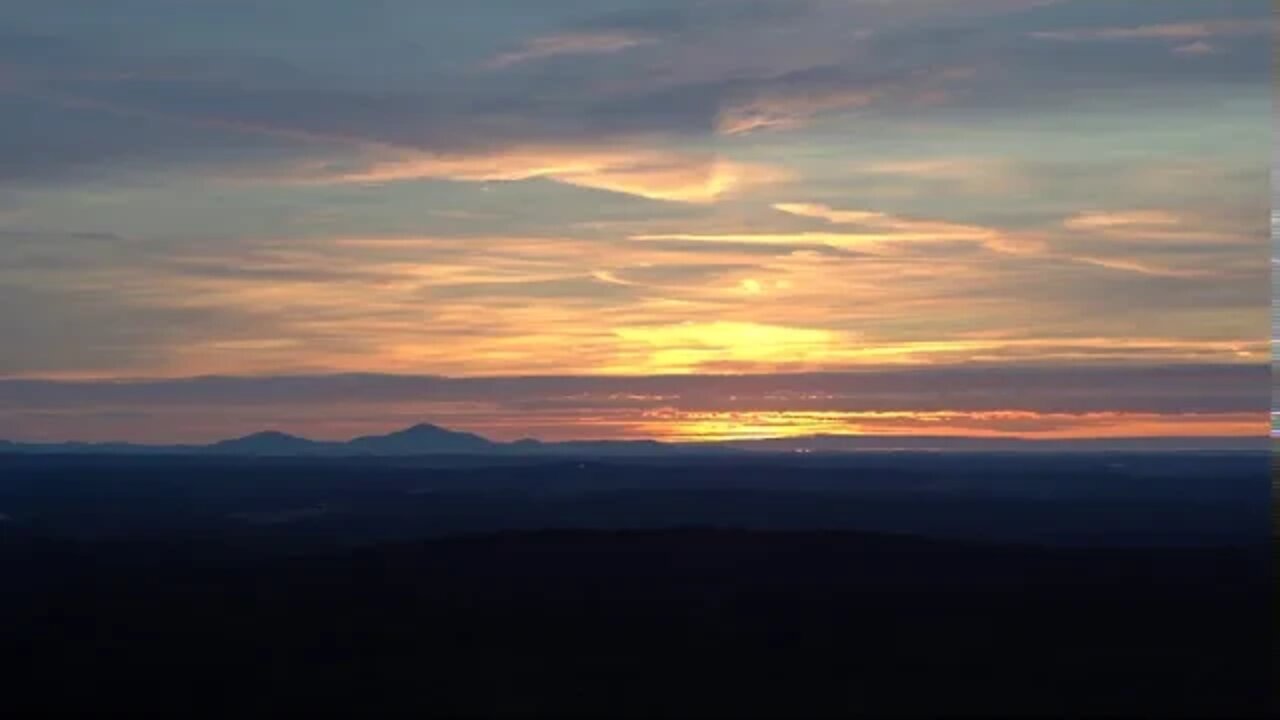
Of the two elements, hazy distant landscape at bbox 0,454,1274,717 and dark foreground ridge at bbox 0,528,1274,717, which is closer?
dark foreground ridge at bbox 0,528,1274,717

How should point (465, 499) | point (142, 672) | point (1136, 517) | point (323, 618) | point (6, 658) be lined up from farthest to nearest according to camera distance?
point (465, 499) < point (1136, 517) < point (323, 618) < point (6, 658) < point (142, 672)

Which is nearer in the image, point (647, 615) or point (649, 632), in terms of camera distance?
point (649, 632)

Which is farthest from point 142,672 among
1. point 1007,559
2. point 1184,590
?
point 1007,559

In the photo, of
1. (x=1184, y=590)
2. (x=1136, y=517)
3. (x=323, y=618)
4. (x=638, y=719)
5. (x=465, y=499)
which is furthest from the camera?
(x=465, y=499)

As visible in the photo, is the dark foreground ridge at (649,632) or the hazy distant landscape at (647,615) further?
the hazy distant landscape at (647,615)

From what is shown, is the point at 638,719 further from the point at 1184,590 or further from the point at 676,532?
the point at 676,532

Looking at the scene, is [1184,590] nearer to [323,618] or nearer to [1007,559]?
[1007,559]

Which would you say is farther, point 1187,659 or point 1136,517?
point 1136,517

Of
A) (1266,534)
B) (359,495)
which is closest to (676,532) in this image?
(1266,534)
